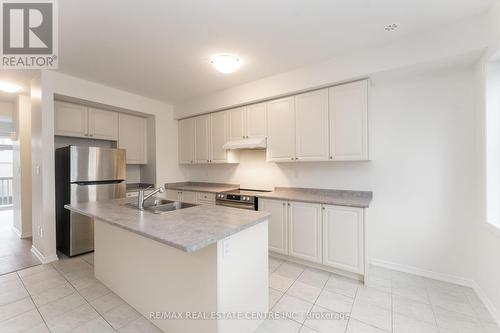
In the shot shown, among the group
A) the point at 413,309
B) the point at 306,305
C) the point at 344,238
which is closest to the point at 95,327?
the point at 306,305

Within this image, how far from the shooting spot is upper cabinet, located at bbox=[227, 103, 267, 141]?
3457 millimetres

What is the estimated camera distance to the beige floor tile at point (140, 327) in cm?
174

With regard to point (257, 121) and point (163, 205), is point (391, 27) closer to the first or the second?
point (257, 121)

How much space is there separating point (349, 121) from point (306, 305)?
2.12 m

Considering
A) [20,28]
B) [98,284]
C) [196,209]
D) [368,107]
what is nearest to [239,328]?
[196,209]

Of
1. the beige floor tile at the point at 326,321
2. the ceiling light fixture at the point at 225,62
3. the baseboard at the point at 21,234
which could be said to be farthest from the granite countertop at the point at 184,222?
the baseboard at the point at 21,234

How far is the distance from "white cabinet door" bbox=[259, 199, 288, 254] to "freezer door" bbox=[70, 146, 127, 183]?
2.57 m

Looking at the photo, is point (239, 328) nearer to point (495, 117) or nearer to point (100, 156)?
point (495, 117)

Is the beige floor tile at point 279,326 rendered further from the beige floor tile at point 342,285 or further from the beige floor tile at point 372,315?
the beige floor tile at point 342,285

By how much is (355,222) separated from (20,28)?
156 inches

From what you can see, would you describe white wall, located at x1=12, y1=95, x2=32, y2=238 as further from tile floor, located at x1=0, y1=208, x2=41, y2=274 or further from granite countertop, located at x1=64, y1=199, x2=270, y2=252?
granite countertop, located at x1=64, y1=199, x2=270, y2=252

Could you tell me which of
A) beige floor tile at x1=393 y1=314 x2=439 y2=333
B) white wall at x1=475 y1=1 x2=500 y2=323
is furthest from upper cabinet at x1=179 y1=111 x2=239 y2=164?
white wall at x1=475 y1=1 x2=500 y2=323

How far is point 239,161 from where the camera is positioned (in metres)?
4.09

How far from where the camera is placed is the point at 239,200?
3342 mm
